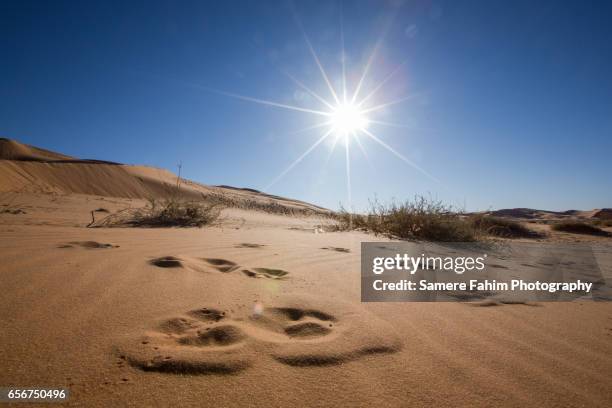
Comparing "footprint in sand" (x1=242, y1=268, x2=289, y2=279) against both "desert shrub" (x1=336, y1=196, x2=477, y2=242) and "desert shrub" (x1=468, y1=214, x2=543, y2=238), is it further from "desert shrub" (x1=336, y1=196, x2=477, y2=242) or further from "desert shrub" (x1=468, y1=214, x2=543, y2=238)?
"desert shrub" (x1=468, y1=214, x2=543, y2=238)

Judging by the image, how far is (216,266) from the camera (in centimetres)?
200

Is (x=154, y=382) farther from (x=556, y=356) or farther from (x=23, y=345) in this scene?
(x=556, y=356)

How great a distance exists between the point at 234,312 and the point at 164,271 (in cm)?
74

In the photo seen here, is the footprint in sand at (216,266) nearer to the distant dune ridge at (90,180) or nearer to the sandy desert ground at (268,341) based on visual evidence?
the sandy desert ground at (268,341)

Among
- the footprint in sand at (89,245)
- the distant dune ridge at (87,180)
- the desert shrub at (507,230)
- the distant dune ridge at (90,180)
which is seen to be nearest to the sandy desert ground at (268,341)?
the footprint in sand at (89,245)

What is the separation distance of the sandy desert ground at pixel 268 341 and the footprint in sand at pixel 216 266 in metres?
0.02

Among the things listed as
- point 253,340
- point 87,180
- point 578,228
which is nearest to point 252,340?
point 253,340

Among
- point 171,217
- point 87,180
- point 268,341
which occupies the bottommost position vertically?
point 268,341

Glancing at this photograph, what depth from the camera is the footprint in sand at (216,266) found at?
6.10 feet

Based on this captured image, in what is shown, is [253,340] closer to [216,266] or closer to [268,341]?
[268,341]

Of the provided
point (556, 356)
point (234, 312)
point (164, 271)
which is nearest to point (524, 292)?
point (556, 356)

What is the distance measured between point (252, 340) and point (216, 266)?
3.63 feet

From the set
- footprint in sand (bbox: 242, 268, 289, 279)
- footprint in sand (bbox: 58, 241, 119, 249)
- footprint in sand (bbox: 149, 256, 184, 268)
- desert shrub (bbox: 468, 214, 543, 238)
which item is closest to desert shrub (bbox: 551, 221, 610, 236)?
desert shrub (bbox: 468, 214, 543, 238)

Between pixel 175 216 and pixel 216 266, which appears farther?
pixel 175 216
